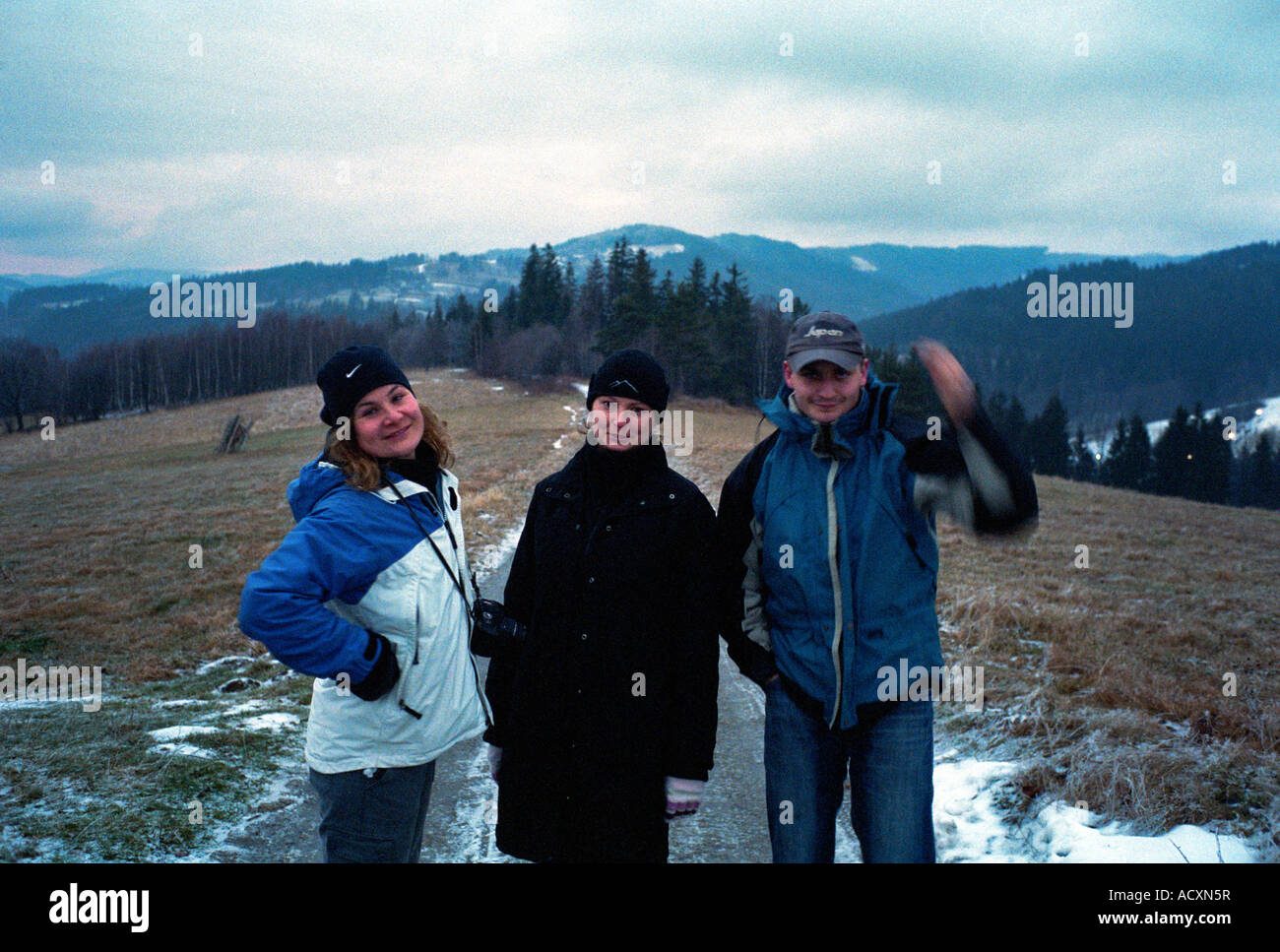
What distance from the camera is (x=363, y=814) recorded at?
253 cm

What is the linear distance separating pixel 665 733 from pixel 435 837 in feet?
7.62

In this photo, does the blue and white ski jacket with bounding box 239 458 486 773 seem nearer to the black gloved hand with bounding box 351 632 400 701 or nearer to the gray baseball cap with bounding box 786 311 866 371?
the black gloved hand with bounding box 351 632 400 701

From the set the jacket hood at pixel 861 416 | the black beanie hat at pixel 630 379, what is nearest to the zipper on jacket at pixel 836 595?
the jacket hood at pixel 861 416

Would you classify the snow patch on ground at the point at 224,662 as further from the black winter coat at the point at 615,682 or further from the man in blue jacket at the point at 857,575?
the man in blue jacket at the point at 857,575

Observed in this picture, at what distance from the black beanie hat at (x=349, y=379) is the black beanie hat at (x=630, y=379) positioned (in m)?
0.71

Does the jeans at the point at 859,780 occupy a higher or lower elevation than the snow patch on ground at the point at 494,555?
higher

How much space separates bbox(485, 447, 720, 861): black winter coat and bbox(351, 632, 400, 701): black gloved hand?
45 centimetres

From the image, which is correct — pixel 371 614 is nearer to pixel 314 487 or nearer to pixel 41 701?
pixel 314 487

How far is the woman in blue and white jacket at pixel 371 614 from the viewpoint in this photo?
2314 millimetres

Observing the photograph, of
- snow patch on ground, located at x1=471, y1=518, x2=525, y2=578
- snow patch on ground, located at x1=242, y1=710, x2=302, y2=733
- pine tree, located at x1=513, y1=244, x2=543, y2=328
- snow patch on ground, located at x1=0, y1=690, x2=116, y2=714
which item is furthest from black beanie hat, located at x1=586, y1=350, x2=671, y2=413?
pine tree, located at x1=513, y1=244, x2=543, y2=328

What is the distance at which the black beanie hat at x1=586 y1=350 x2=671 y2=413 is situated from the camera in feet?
8.77

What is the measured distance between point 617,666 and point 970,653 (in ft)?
19.7

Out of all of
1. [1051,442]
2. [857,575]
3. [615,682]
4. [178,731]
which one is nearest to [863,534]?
[857,575]
